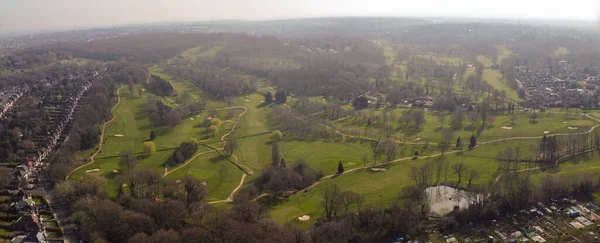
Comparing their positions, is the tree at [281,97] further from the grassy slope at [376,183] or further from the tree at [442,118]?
the grassy slope at [376,183]

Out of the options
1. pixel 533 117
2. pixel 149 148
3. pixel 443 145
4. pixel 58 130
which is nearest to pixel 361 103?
pixel 443 145

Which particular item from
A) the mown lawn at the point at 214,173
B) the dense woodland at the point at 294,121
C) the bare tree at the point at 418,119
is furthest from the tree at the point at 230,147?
the bare tree at the point at 418,119

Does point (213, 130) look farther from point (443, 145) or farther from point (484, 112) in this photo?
point (484, 112)

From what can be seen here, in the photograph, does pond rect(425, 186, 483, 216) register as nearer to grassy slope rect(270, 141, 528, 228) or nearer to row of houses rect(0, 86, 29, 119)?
grassy slope rect(270, 141, 528, 228)

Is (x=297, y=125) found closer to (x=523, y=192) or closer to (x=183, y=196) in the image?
(x=183, y=196)

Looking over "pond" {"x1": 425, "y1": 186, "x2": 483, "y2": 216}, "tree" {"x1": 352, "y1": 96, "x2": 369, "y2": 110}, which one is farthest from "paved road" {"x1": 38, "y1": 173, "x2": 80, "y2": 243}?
"tree" {"x1": 352, "y1": 96, "x2": 369, "y2": 110}

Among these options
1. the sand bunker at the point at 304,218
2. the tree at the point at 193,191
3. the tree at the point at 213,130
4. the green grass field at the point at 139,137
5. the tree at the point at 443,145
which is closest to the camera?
the sand bunker at the point at 304,218

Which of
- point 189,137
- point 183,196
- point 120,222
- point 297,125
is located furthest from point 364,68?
point 120,222
